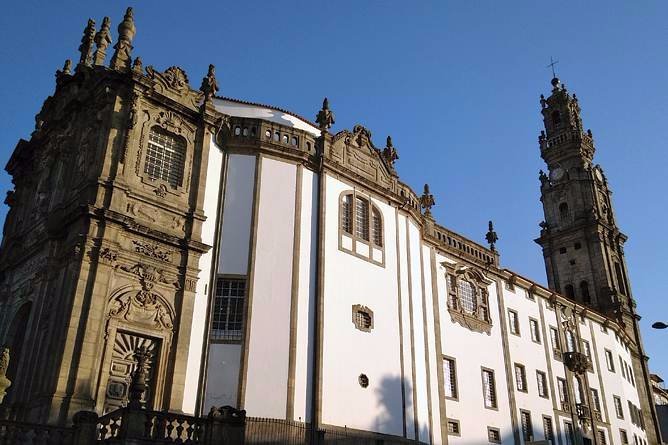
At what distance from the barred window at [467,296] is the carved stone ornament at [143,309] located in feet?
55.1

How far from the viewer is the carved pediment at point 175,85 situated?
80.3ft

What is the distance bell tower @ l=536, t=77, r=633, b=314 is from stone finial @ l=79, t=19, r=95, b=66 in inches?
1630

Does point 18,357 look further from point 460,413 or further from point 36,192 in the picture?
point 460,413

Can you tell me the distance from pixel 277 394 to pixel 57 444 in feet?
24.8

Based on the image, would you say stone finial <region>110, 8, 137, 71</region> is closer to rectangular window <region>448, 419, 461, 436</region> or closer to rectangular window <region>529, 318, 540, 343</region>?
rectangular window <region>448, 419, 461, 436</region>

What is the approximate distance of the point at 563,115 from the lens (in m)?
62.3

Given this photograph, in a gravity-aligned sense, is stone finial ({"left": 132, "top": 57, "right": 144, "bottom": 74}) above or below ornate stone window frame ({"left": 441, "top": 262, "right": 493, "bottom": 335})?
above

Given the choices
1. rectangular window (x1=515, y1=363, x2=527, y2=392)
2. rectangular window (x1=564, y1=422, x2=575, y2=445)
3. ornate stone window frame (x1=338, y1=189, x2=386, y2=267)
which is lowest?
rectangular window (x1=564, y1=422, x2=575, y2=445)

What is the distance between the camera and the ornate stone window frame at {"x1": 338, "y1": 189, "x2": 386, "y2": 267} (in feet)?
87.9

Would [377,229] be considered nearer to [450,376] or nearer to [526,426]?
[450,376]

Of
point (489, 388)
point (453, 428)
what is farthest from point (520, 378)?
point (453, 428)

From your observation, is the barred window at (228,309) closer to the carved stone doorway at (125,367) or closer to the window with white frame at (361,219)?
the carved stone doorway at (125,367)

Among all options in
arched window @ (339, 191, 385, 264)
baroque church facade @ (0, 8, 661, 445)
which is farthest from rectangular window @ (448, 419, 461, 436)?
arched window @ (339, 191, 385, 264)

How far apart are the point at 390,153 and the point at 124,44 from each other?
13.0 metres
